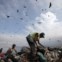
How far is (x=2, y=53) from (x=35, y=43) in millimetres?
3427

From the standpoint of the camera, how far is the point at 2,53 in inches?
731

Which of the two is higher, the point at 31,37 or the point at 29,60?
the point at 31,37

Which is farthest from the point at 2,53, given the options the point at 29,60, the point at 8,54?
the point at 29,60

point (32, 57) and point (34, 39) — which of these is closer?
point (32, 57)

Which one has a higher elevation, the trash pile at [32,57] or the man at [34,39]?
the man at [34,39]

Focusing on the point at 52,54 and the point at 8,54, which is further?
the point at 8,54

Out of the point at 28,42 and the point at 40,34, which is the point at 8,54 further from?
the point at 40,34

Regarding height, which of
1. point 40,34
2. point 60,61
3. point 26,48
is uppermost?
point 40,34

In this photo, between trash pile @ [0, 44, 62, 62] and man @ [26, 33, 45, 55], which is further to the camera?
man @ [26, 33, 45, 55]

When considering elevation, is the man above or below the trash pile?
above

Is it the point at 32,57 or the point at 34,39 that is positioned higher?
the point at 34,39

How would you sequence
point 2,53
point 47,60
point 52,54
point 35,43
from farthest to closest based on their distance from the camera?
point 2,53, point 35,43, point 52,54, point 47,60

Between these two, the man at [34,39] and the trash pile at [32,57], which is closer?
the trash pile at [32,57]

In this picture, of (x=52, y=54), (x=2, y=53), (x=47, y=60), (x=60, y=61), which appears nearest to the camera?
(x=60, y=61)
